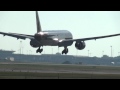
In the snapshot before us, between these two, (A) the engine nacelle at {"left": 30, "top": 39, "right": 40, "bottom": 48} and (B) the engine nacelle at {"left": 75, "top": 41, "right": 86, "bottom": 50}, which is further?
(B) the engine nacelle at {"left": 75, "top": 41, "right": 86, "bottom": 50}

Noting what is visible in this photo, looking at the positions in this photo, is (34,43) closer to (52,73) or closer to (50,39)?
(50,39)

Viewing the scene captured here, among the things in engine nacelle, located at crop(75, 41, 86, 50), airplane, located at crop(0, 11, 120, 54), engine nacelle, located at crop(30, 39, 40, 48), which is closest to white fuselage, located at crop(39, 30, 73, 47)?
airplane, located at crop(0, 11, 120, 54)

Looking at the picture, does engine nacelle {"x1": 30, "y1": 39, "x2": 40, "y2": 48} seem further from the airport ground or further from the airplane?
the airport ground

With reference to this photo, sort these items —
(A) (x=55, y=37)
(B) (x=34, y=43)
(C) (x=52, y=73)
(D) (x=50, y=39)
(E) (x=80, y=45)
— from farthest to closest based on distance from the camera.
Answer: (A) (x=55, y=37)
(D) (x=50, y=39)
(E) (x=80, y=45)
(B) (x=34, y=43)
(C) (x=52, y=73)

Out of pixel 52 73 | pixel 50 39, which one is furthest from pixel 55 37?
pixel 52 73

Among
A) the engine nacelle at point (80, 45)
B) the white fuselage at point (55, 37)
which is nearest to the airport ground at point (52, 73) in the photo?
the engine nacelle at point (80, 45)
